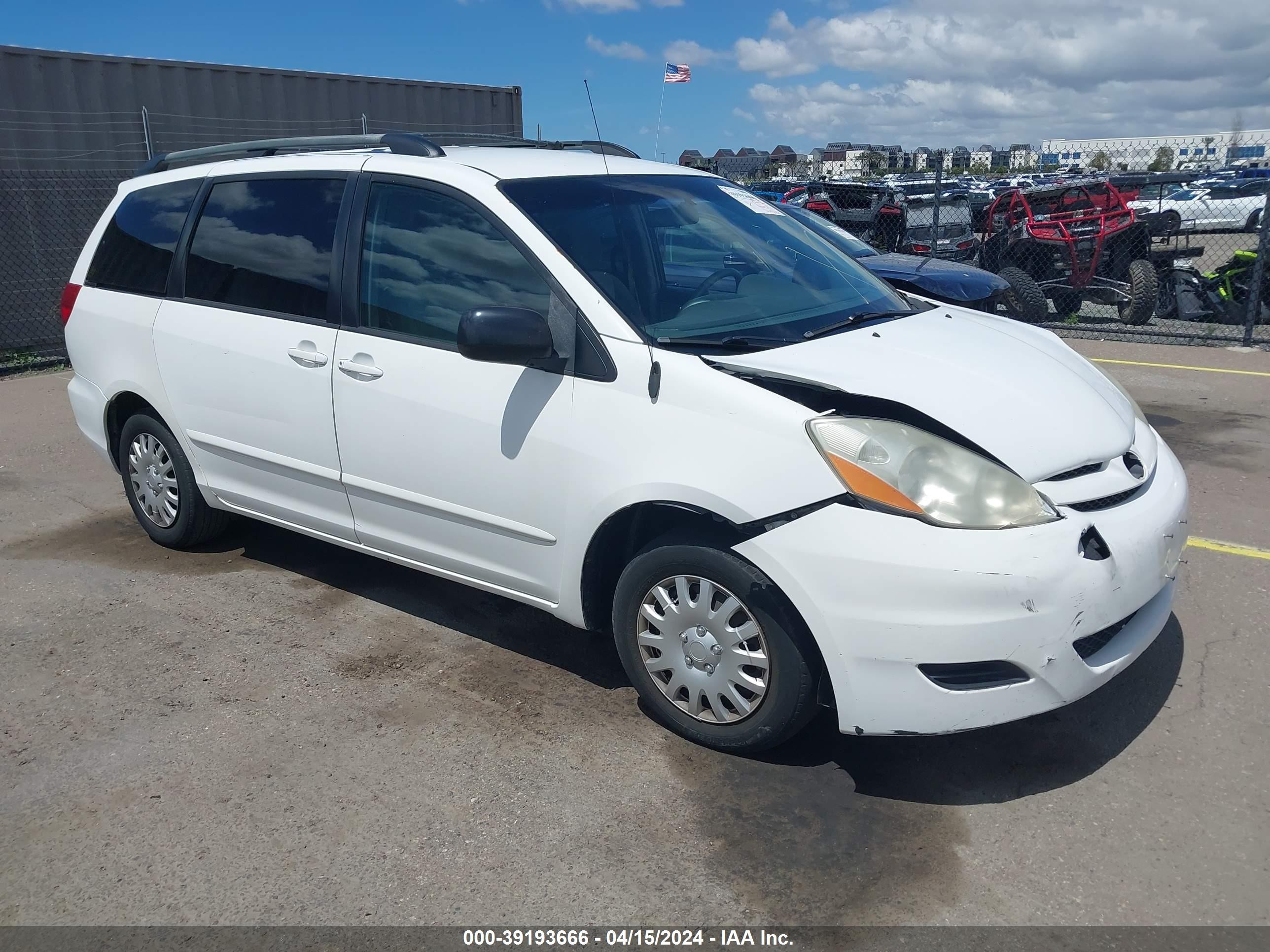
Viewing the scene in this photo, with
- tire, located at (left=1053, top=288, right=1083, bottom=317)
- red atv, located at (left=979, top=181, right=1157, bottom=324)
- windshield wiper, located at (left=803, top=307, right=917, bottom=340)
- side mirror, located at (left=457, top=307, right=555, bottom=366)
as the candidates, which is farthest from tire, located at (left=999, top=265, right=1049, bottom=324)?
side mirror, located at (left=457, top=307, right=555, bottom=366)

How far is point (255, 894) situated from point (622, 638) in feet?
4.23

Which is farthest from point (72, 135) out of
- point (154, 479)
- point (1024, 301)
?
point (1024, 301)

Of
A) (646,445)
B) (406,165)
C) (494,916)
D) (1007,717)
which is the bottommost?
(494,916)

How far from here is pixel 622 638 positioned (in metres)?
3.33

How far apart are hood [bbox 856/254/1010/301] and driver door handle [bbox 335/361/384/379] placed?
3.99 m

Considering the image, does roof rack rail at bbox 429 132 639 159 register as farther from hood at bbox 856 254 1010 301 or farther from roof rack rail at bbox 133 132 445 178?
hood at bbox 856 254 1010 301

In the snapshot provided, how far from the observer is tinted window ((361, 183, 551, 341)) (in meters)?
3.52

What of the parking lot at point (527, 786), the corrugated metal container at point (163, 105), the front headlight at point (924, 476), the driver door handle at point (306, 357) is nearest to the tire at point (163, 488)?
the parking lot at point (527, 786)

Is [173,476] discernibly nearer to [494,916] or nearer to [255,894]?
[255,894]

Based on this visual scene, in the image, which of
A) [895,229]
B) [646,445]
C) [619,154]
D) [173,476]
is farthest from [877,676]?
[895,229]

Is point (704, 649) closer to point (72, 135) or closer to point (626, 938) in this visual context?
point (626, 938)

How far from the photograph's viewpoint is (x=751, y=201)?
439 centimetres

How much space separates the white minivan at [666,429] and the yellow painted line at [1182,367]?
6.03 meters

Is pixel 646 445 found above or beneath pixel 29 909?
above
